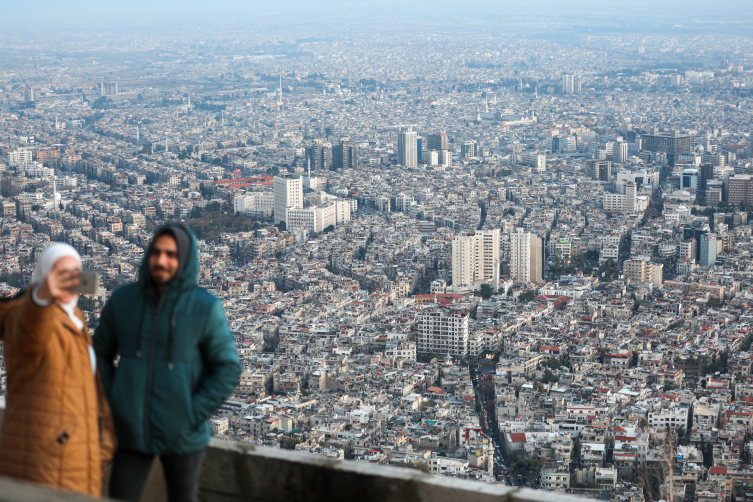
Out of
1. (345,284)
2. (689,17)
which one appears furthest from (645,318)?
(689,17)

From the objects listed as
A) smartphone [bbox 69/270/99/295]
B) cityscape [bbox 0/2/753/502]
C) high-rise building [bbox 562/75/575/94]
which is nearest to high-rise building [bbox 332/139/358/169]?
cityscape [bbox 0/2/753/502]

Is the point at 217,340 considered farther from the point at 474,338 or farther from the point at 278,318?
the point at 278,318

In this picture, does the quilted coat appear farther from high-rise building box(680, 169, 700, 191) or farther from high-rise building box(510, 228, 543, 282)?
high-rise building box(680, 169, 700, 191)

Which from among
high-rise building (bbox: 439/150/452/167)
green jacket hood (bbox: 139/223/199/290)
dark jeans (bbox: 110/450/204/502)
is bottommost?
high-rise building (bbox: 439/150/452/167)

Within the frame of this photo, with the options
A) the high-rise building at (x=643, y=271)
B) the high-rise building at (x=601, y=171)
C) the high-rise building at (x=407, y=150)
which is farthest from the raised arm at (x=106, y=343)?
the high-rise building at (x=407, y=150)

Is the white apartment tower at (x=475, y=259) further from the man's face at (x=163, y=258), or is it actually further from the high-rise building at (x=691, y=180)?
the man's face at (x=163, y=258)
